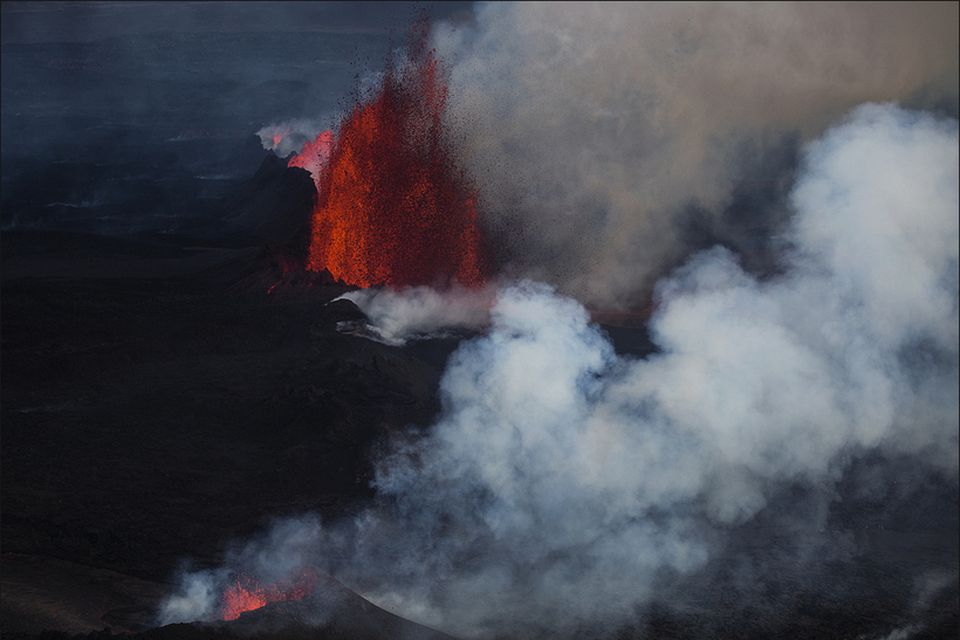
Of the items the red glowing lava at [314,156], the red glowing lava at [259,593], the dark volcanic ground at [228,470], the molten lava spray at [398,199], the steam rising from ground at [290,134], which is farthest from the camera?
the steam rising from ground at [290,134]

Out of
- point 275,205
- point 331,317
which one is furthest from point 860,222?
point 275,205

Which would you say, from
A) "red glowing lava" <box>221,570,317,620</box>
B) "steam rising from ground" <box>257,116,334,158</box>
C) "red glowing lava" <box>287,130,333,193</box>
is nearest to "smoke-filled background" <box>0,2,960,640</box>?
"red glowing lava" <box>221,570,317,620</box>

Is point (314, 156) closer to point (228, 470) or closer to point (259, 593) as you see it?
point (228, 470)

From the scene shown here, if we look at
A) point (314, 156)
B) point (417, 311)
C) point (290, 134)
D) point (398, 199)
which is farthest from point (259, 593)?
point (290, 134)

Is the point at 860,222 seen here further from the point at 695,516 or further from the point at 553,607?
the point at 553,607

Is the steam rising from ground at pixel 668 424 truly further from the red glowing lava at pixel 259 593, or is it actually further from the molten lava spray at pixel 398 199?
the molten lava spray at pixel 398 199

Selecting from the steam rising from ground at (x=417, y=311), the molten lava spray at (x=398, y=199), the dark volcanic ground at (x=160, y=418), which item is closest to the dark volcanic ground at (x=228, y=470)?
the dark volcanic ground at (x=160, y=418)
